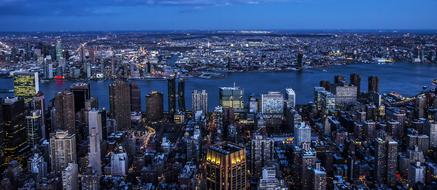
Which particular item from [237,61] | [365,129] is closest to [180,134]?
[365,129]

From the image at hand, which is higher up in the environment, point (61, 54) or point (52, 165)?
point (61, 54)

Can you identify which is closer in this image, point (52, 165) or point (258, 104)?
point (52, 165)

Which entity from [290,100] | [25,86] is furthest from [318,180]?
[25,86]

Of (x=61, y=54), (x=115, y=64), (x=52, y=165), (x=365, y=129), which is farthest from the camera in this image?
(x=61, y=54)

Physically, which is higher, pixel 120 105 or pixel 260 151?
pixel 120 105

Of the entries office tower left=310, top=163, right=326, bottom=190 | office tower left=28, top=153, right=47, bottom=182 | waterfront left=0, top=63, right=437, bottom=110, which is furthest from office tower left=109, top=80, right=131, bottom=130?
office tower left=310, top=163, right=326, bottom=190

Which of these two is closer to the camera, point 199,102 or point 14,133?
point 14,133

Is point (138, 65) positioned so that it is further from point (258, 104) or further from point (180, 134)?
point (180, 134)

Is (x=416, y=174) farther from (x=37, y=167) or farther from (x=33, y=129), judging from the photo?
(x=33, y=129)
